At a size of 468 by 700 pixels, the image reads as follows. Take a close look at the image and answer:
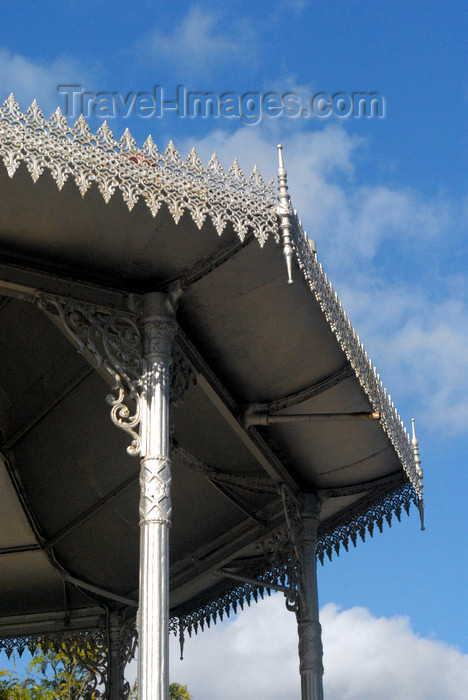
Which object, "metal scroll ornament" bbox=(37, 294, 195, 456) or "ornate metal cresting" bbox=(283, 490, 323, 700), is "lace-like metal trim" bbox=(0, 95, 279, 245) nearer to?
"metal scroll ornament" bbox=(37, 294, 195, 456)

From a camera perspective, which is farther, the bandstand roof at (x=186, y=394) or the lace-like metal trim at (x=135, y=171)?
the bandstand roof at (x=186, y=394)

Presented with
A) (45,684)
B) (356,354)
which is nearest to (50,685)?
(45,684)

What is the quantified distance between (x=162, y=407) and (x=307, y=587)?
5.30 metres

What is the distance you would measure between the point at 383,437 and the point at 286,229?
459cm

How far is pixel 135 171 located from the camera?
364 inches

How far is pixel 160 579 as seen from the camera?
921 cm

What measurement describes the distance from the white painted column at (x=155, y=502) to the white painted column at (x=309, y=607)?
201 inches

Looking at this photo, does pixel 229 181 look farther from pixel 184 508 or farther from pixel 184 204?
pixel 184 508

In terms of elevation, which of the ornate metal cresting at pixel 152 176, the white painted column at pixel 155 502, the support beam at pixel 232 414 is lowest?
the white painted column at pixel 155 502

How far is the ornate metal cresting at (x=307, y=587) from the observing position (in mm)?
13750

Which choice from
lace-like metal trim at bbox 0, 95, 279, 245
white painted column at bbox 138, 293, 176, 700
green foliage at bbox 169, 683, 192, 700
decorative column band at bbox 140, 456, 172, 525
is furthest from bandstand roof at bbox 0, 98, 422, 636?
green foliage at bbox 169, 683, 192, 700

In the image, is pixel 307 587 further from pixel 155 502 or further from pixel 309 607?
pixel 155 502

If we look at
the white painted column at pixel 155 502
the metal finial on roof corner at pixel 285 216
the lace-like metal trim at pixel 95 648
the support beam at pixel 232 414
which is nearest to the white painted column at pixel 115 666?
the lace-like metal trim at pixel 95 648

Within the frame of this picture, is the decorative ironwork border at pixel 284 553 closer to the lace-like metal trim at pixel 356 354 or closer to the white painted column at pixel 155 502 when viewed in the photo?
the lace-like metal trim at pixel 356 354
